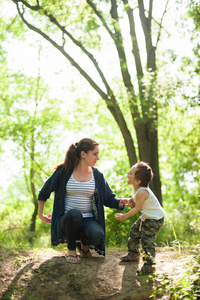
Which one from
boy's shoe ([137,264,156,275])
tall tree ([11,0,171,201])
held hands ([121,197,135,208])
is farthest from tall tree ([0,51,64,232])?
boy's shoe ([137,264,156,275])

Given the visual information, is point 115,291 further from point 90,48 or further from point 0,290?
point 90,48

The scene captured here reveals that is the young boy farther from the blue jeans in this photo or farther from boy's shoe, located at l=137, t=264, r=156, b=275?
the blue jeans

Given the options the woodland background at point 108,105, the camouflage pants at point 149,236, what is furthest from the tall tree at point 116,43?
the camouflage pants at point 149,236

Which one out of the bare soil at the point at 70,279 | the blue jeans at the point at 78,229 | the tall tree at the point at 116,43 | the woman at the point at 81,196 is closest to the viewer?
the bare soil at the point at 70,279

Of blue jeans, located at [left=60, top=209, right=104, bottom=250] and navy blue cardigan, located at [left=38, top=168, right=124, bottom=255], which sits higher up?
navy blue cardigan, located at [left=38, top=168, right=124, bottom=255]

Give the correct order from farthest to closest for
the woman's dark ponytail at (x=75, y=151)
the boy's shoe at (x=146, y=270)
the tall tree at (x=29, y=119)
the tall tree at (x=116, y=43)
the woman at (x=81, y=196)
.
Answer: the tall tree at (x=29, y=119), the tall tree at (x=116, y=43), the woman's dark ponytail at (x=75, y=151), the woman at (x=81, y=196), the boy's shoe at (x=146, y=270)

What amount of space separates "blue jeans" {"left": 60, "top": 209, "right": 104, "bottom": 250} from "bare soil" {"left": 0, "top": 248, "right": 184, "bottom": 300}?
245 millimetres

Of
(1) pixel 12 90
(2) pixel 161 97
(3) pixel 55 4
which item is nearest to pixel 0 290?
(2) pixel 161 97

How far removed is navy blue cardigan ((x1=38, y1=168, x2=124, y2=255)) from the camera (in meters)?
4.20

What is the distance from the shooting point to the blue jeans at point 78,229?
12.9ft

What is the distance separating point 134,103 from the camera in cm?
776

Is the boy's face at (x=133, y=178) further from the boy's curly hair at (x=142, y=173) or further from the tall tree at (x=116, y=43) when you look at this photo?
the tall tree at (x=116, y=43)

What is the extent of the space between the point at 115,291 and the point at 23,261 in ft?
3.85

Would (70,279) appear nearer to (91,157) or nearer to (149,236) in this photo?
(149,236)
